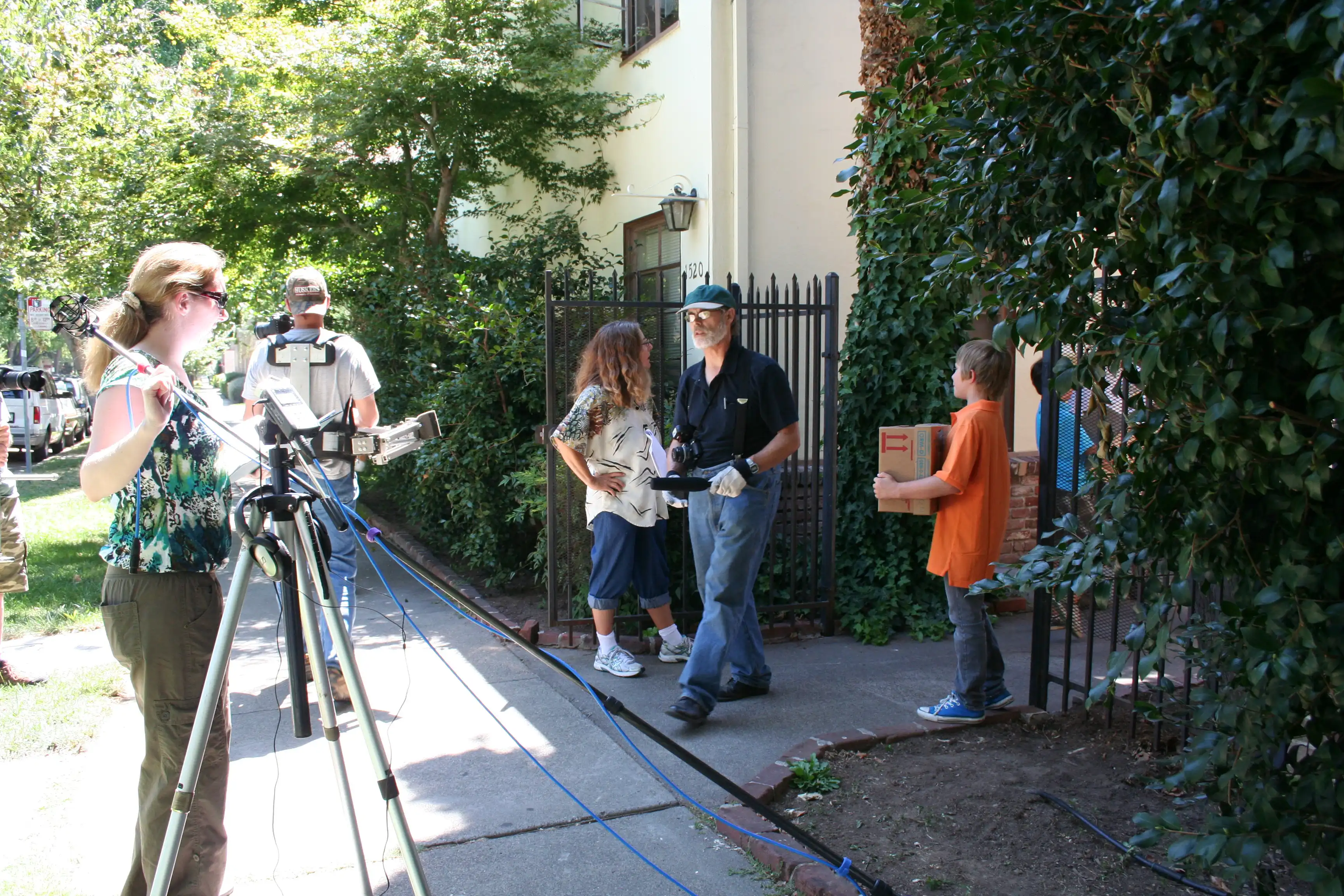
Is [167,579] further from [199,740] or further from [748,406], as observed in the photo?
[748,406]

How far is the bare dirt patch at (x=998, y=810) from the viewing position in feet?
10.9

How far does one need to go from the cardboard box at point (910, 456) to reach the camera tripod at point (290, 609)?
296 centimetres

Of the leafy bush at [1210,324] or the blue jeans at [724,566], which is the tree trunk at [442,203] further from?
the leafy bush at [1210,324]

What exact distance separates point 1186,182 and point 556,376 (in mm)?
4460

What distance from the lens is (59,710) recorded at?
5023mm

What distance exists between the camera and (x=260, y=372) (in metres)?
5.14

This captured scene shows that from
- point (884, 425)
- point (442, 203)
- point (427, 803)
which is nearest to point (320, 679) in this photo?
point (427, 803)

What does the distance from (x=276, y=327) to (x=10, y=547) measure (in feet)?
6.12

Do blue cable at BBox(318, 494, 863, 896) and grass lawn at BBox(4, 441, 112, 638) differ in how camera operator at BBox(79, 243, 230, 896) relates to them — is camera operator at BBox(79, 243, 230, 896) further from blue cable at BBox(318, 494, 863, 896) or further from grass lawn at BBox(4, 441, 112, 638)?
grass lawn at BBox(4, 441, 112, 638)

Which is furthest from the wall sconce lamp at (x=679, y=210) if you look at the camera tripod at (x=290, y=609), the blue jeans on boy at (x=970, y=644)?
the camera tripod at (x=290, y=609)

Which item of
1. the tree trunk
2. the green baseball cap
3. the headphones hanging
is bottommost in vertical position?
the headphones hanging

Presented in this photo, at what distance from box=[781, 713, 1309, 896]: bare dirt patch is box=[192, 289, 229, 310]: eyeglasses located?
2.67 meters

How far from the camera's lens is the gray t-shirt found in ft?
16.8

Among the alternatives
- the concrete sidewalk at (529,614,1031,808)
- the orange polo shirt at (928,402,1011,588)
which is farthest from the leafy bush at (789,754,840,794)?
the orange polo shirt at (928,402,1011,588)
